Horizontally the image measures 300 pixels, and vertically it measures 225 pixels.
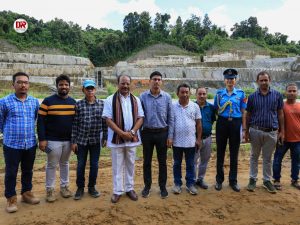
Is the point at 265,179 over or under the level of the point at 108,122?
under

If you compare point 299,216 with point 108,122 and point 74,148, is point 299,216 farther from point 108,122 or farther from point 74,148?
point 74,148

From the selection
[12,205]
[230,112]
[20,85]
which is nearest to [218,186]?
[230,112]

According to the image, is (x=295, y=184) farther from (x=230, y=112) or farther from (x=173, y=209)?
(x=173, y=209)

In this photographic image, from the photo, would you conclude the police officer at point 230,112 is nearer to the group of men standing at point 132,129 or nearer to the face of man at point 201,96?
the group of men standing at point 132,129

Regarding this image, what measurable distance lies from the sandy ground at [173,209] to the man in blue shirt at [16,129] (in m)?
0.45

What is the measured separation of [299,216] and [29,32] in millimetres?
40505

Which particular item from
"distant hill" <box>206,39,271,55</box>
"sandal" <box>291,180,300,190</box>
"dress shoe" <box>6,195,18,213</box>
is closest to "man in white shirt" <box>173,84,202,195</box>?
"sandal" <box>291,180,300,190</box>

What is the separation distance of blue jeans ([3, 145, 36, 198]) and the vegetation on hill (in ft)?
114

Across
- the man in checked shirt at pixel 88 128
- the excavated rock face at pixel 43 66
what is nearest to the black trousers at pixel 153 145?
the man in checked shirt at pixel 88 128

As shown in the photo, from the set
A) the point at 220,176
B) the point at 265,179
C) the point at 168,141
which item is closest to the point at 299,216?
the point at 265,179

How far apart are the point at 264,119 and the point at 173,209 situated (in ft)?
5.96

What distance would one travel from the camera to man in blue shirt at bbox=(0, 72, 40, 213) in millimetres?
3795

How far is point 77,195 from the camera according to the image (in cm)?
424

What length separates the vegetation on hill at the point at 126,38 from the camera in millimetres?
38781
